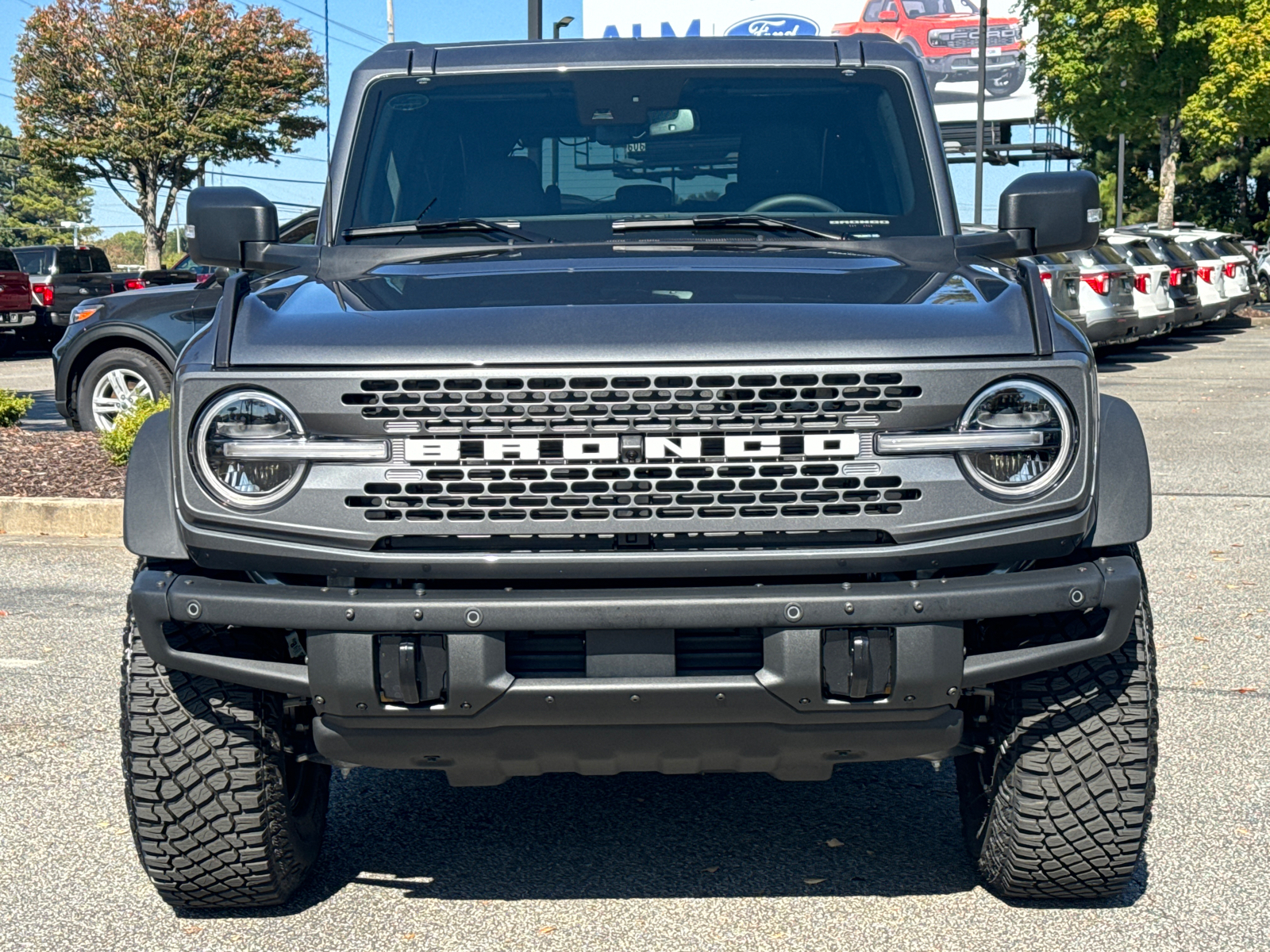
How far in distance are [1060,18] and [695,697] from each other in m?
30.5

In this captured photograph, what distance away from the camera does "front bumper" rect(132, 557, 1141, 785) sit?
3.00 m

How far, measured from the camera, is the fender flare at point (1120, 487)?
10.5 ft

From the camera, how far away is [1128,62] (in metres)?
30.2

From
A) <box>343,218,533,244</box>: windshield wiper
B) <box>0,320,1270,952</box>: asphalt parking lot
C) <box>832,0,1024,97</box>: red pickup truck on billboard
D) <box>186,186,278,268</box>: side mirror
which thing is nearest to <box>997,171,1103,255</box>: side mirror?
<box>343,218,533,244</box>: windshield wiper

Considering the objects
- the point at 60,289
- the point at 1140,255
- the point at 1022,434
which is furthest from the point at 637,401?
the point at 60,289

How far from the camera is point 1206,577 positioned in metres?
7.53

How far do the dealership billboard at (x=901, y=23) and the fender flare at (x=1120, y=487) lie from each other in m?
59.7

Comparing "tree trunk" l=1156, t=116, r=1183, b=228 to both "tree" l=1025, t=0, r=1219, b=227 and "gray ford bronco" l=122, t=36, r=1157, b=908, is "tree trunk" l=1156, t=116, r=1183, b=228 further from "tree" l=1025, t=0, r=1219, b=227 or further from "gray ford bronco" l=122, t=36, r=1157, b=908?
"gray ford bronco" l=122, t=36, r=1157, b=908

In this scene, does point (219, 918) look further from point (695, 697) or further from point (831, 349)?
point (831, 349)

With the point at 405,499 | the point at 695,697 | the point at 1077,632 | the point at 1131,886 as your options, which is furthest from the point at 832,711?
the point at 1131,886

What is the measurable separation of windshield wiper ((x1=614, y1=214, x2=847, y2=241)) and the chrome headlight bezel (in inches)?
46.4

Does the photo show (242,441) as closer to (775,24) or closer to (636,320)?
(636,320)

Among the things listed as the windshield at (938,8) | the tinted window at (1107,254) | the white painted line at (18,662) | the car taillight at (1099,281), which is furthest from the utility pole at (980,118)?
the white painted line at (18,662)

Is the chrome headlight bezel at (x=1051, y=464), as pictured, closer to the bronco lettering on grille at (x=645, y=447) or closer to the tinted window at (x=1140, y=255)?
the bronco lettering on grille at (x=645, y=447)
